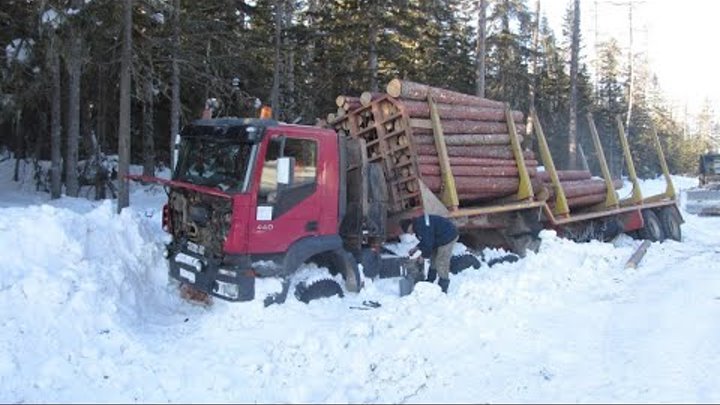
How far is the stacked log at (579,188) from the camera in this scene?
1391cm

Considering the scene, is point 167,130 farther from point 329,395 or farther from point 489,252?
point 329,395

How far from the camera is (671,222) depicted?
1744 cm

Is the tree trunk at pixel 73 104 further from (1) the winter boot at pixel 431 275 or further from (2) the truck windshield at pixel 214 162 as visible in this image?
(1) the winter boot at pixel 431 275

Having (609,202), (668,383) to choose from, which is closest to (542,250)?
(609,202)

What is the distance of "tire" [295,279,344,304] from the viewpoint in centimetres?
827

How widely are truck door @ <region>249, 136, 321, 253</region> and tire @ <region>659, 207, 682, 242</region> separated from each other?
12315 millimetres

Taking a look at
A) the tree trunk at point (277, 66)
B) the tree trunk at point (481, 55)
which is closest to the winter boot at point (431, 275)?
the tree trunk at point (277, 66)

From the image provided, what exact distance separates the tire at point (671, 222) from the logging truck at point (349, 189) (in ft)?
15.3

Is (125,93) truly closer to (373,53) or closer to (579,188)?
(373,53)

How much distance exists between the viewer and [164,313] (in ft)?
26.7

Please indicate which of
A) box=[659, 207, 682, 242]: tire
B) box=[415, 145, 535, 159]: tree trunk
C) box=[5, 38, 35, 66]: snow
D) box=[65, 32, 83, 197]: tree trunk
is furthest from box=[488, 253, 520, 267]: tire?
box=[5, 38, 35, 66]: snow

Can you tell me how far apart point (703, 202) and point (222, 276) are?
72.0 ft

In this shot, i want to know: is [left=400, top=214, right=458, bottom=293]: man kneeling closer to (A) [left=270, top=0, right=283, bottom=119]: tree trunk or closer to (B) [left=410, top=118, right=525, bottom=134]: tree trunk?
(B) [left=410, top=118, right=525, bottom=134]: tree trunk

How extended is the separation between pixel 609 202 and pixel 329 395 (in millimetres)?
11976
